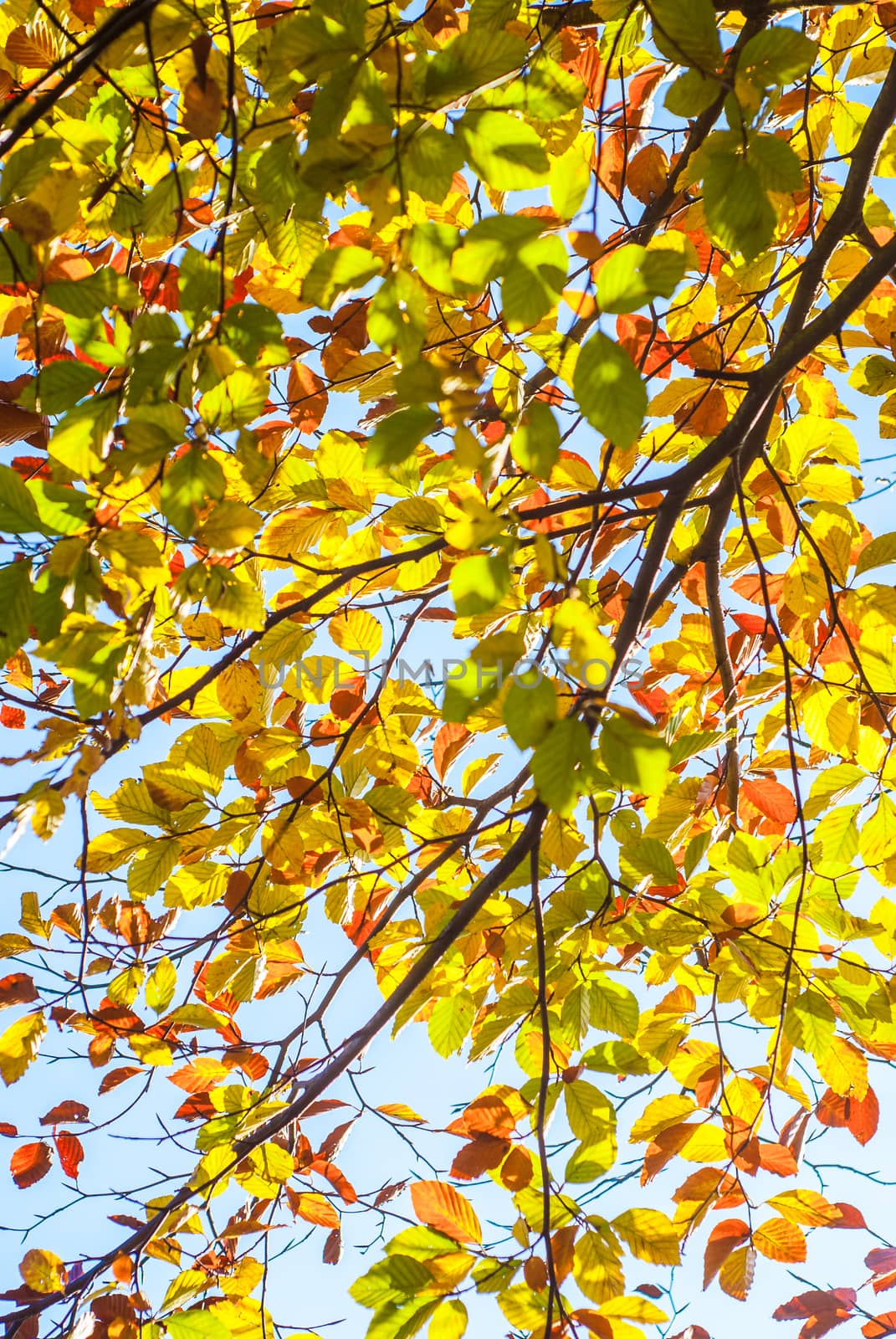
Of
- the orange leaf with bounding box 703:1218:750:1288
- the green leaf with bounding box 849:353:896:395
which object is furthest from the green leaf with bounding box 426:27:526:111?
the orange leaf with bounding box 703:1218:750:1288

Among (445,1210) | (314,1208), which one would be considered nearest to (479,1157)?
(445,1210)

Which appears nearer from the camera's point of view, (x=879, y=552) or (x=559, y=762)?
(x=559, y=762)

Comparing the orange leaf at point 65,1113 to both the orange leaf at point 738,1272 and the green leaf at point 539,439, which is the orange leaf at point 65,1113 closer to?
the orange leaf at point 738,1272

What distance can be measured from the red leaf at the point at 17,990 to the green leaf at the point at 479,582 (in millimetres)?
1637

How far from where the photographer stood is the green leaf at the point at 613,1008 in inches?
54.7

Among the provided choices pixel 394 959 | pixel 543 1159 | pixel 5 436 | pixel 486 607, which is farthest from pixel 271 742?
pixel 486 607

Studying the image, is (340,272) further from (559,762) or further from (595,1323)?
(595,1323)

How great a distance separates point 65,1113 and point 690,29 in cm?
230

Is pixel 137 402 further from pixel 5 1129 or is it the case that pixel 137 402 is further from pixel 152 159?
pixel 5 1129

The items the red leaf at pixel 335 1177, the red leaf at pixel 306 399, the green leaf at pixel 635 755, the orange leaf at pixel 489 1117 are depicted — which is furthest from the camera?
the red leaf at pixel 335 1177

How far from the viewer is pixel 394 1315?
107 centimetres

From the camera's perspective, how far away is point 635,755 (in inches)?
25.4

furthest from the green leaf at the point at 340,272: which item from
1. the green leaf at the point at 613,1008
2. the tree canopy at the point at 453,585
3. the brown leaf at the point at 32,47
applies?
the green leaf at the point at 613,1008

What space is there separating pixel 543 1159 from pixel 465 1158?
1.59 feet
